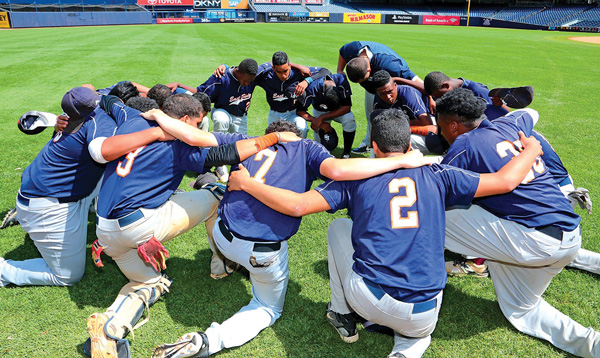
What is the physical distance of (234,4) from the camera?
205 feet

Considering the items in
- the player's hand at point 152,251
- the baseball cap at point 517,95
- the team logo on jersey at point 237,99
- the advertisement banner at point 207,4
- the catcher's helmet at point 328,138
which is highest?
the advertisement banner at point 207,4

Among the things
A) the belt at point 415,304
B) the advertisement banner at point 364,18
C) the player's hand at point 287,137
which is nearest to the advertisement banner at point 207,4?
the advertisement banner at point 364,18

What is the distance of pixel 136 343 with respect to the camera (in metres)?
3.51

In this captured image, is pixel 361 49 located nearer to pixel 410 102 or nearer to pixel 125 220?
pixel 410 102

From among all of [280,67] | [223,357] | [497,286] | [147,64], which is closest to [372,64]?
[280,67]

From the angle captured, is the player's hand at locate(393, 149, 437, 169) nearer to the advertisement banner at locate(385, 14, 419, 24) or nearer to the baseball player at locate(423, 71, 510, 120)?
the baseball player at locate(423, 71, 510, 120)

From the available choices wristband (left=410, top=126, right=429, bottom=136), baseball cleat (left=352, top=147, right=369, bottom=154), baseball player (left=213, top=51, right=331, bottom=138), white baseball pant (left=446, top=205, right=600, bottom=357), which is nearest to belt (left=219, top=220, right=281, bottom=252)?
white baseball pant (left=446, top=205, right=600, bottom=357)

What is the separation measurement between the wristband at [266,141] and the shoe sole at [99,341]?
1.98m

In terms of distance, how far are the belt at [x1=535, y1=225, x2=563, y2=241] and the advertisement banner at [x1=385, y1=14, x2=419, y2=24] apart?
57.1 meters

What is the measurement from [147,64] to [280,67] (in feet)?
39.5

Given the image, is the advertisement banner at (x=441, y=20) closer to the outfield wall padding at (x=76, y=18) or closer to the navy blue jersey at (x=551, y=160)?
the outfield wall padding at (x=76, y=18)

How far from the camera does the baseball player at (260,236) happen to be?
3217 mm

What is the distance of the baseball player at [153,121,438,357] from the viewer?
322 centimetres

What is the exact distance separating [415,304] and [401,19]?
192 feet
